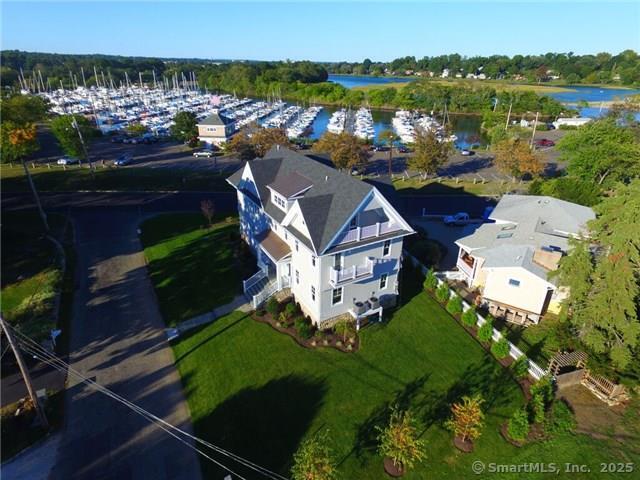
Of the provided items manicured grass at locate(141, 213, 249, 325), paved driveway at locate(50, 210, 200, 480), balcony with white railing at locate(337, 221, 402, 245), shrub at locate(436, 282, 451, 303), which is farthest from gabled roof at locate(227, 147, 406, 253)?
paved driveway at locate(50, 210, 200, 480)

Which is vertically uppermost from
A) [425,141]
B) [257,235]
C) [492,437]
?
[425,141]

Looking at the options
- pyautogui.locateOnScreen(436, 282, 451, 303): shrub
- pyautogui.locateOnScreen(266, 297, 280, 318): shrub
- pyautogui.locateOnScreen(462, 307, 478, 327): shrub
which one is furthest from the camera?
pyautogui.locateOnScreen(436, 282, 451, 303): shrub

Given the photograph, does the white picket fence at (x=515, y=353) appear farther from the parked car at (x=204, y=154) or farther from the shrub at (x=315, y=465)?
the parked car at (x=204, y=154)

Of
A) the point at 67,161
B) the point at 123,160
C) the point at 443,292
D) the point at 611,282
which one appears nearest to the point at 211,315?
the point at 443,292

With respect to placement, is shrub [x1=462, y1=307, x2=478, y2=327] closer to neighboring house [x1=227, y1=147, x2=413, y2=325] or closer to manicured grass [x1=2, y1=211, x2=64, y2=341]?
neighboring house [x1=227, y1=147, x2=413, y2=325]

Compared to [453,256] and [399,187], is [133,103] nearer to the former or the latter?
[399,187]

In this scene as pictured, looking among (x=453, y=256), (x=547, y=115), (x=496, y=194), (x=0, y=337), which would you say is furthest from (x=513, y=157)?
(x=547, y=115)

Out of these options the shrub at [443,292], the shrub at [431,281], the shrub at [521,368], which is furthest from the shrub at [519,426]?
the shrub at [431,281]
